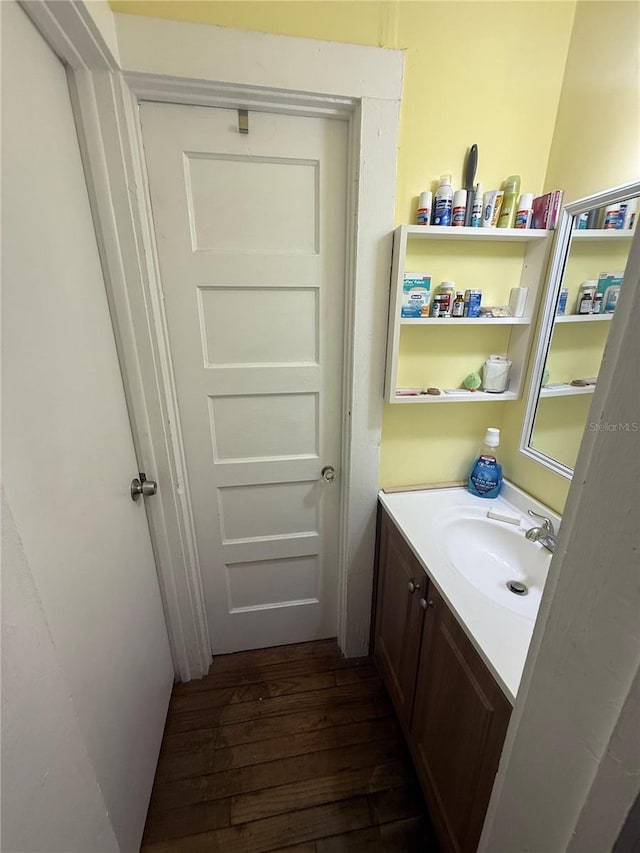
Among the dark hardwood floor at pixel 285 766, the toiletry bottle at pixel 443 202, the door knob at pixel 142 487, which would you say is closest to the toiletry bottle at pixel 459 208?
the toiletry bottle at pixel 443 202

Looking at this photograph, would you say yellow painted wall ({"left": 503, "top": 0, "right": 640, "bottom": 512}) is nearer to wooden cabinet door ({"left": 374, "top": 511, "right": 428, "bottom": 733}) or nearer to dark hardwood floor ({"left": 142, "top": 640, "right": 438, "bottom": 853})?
wooden cabinet door ({"left": 374, "top": 511, "right": 428, "bottom": 733})

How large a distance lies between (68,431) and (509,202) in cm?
142

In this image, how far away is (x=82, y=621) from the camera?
0.79 m

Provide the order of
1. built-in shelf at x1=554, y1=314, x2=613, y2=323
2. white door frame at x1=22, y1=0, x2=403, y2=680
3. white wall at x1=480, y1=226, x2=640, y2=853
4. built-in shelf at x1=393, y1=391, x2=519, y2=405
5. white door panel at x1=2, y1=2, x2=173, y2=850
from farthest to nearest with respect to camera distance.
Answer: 1. built-in shelf at x1=393, y1=391, x2=519, y2=405
2. built-in shelf at x1=554, y1=314, x2=613, y2=323
3. white door frame at x1=22, y1=0, x2=403, y2=680
4. white door panel at x1=2, y1=2, x2=173, y2=850
5. white wall at x1=480, y1=226, x2=640, y2=853

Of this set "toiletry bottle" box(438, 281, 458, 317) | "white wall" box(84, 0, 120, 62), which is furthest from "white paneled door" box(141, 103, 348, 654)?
"toiletry bottle" box(438, 281, 458, 317)

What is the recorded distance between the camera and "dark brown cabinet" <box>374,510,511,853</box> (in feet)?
2.59

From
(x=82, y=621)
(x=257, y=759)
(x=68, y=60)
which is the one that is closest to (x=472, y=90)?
(x=68, y=60)

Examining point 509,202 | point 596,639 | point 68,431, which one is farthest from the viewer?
point 509,202

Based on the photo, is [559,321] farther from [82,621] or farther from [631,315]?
[82,621]

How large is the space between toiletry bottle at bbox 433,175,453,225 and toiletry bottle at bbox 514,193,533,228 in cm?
24

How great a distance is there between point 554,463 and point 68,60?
1727 millimetres

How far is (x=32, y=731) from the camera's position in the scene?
560 millimetres

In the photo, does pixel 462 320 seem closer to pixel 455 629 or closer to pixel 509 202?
pixel 509 202

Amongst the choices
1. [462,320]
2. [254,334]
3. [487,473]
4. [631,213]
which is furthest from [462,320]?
[254,334]
